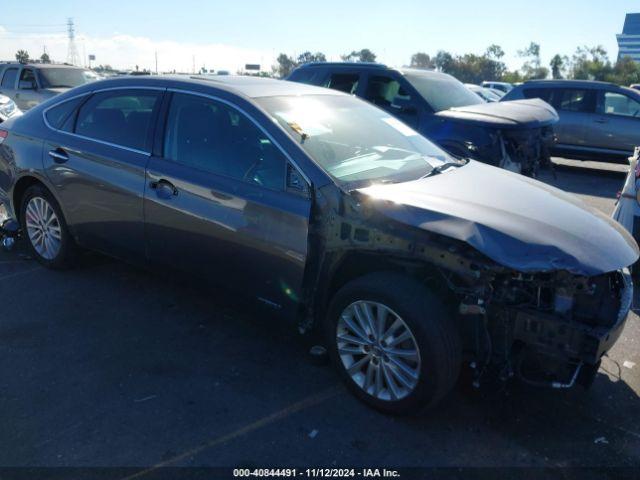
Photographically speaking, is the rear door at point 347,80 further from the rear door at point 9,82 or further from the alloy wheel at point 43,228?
the rear door at point 9,82

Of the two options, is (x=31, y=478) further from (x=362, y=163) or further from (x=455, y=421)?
(x=362, y=163)

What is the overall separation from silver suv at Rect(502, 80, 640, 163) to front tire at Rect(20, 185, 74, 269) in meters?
9.25

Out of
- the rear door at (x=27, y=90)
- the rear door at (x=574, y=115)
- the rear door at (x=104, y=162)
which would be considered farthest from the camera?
the rear door at (x=27, y=90)

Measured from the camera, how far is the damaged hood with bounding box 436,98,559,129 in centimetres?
661

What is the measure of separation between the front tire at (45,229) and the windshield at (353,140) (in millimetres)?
2277

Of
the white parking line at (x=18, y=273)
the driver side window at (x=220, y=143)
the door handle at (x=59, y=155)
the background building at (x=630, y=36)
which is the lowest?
the white parking line at (x=18, y=273)

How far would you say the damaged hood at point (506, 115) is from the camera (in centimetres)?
661

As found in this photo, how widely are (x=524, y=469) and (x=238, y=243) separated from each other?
6.57ft

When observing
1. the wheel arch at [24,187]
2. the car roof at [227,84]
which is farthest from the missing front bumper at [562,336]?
the wheel arch at [24,187]

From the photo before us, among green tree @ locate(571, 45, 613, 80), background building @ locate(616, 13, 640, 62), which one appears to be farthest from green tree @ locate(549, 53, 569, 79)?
background building @ locate(616, 13, 640, 62)

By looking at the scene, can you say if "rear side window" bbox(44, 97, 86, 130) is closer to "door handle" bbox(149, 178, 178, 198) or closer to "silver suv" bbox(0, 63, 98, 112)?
"door handle" bbox(149, 178, 178, 198)

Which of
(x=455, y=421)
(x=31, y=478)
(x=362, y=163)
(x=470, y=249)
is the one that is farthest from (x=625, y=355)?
(x=31, y=478)

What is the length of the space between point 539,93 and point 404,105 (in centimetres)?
498

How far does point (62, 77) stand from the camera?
46.3ft
